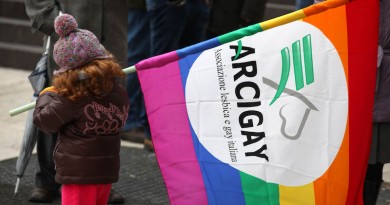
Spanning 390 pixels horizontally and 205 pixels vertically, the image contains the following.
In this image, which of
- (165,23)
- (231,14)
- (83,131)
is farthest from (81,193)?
(231,14)

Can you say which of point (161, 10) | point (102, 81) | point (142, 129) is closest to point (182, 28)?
point (161, 10)

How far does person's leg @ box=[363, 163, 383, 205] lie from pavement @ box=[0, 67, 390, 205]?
1.05 metres

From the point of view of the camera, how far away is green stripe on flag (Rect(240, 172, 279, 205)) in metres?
4.34

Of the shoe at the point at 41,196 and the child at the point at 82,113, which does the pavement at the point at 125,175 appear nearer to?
the shoe at the point at 41,196

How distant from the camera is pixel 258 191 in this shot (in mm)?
4348

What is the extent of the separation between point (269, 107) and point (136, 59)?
12.9ft

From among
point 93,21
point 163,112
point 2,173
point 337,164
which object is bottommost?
point 2,173

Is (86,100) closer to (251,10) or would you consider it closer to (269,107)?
(269,107)

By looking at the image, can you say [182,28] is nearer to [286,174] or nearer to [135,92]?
[135,92]

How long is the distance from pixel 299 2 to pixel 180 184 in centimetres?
283

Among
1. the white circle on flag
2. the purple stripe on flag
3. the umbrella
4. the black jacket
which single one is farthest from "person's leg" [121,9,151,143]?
the white circle on flag

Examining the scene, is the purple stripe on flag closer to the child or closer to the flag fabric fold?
the flag fabric fold

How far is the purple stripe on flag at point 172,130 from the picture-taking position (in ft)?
14.4

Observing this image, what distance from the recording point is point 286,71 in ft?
14.2
